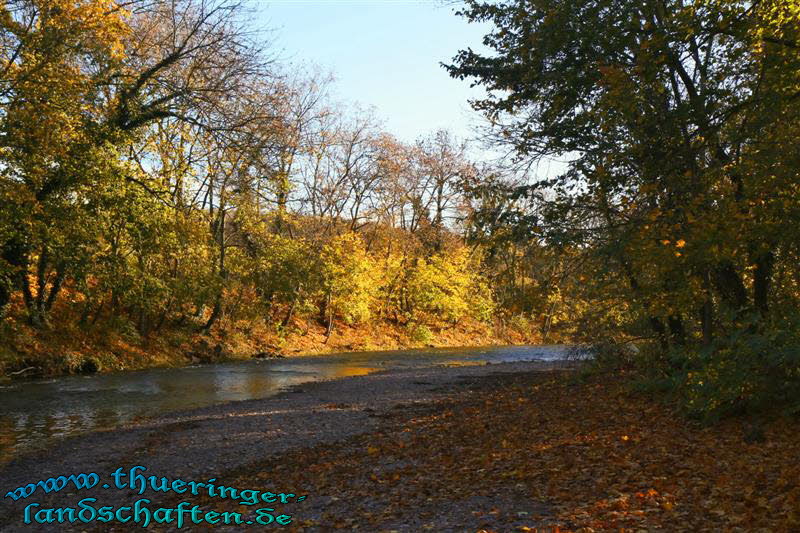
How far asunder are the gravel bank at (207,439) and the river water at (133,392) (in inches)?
39.9

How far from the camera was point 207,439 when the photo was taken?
37.7 feet

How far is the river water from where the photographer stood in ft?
43.1

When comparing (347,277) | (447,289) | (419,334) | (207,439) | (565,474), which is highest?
(347,277)

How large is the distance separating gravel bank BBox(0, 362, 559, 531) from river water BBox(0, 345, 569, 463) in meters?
1.01

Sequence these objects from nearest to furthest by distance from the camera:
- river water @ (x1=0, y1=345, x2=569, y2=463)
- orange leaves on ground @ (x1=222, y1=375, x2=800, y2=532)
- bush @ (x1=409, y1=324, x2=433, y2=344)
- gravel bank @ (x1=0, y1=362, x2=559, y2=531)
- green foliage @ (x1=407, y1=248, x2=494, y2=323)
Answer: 1. orange leaves on ground @ (x1=222, y1=375, x2=800, y2=532)
2. gravel bank @ (x1=0, y1=362, x2=559, y2=531)
3. river water @ (x1=0, y1=345, x2=569, y2=463)
4. bush @ (x1=409, y1=324, x2=433, y2=344)
5. green foliage @ (x1=407, y1=248, x2=494, y2=323)

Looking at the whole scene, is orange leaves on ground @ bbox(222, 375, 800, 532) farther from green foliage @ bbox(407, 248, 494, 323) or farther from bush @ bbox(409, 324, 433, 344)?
green foliage @ bbox(407, 248, 494, 323)

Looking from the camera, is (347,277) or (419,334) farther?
(419,334)

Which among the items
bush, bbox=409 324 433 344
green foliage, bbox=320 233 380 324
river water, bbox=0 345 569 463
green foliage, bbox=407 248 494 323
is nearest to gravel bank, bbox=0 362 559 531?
river water, bbox=0 345 569 463

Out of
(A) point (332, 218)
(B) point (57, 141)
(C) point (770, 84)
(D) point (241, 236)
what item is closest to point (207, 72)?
(B) point (57, 141)

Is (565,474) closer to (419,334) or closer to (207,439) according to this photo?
(207,439)

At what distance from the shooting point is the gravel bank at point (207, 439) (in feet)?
29.4

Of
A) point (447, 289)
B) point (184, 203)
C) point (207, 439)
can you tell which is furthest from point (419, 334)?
point (207, 439)

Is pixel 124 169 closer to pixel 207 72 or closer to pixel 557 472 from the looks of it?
pixel 207 72

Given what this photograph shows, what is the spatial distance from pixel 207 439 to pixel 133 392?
849cm
